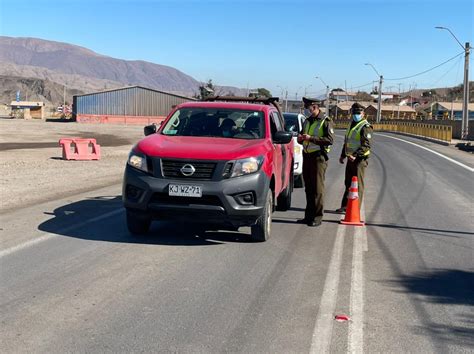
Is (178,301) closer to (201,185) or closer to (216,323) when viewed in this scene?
(216,323)

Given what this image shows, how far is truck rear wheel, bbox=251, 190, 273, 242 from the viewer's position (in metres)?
7.83

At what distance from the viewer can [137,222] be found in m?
8.11

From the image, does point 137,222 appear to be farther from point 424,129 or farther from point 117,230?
point 424,129

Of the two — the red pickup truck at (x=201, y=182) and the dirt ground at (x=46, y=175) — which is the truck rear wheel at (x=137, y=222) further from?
the dirt ground at (x=46, y=175)

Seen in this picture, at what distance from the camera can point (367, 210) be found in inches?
449

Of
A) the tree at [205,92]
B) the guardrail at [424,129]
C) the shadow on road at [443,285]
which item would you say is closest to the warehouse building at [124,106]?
the tree at [205,92]

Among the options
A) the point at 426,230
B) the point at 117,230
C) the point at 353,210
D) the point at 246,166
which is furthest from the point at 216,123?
the point at 426,230

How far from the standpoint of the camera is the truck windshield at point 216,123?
868cm

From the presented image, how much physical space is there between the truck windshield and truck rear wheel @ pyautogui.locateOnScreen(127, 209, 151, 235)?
4.53ft

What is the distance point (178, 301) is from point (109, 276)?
1.09 m

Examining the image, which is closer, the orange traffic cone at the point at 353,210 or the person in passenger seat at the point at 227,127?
the person in passenger seat at the point at 227,127

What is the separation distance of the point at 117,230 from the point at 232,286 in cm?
307

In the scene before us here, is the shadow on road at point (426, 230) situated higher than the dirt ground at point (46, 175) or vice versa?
the dirt ground at point (46, 175)

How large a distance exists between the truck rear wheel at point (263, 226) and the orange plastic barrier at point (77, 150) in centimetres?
1443
